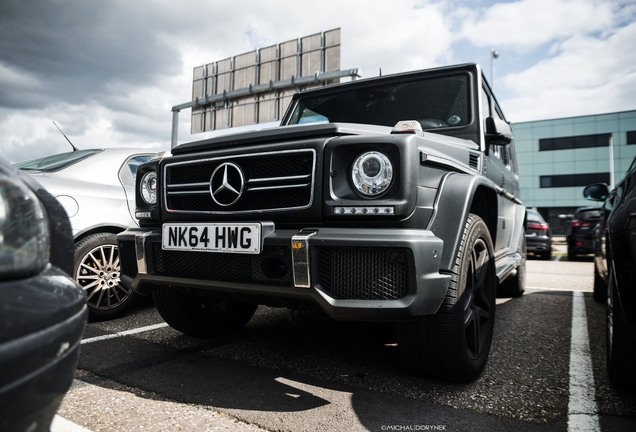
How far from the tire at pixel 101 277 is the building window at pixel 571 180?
41.4 m

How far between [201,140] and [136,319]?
1967 millimetres

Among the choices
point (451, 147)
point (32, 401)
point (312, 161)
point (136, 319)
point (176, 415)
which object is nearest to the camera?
point (32, 401)

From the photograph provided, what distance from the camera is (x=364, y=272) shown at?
70.5 inches

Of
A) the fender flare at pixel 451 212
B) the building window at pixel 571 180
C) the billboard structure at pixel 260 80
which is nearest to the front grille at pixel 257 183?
the fender flare at pixel 451 212

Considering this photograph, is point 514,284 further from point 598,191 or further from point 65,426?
point 65,426

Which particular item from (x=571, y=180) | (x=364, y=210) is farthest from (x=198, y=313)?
(x=571, y=180)

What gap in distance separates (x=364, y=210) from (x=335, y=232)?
6.3 inches

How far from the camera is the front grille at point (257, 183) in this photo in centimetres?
200

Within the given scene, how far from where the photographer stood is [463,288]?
207 cm

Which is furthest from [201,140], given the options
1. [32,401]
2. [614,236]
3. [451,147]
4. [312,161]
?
[614,236]

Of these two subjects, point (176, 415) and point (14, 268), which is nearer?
point (14, 268)

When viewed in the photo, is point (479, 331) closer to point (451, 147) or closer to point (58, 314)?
point (451, 147)

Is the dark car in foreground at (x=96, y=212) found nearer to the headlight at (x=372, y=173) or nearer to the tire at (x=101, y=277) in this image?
the tire at (x=101, y=277)

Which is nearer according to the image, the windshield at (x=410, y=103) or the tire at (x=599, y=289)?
the windshield at (x=410, y=103)
